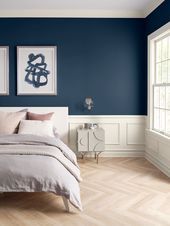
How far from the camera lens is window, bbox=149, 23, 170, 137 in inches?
175

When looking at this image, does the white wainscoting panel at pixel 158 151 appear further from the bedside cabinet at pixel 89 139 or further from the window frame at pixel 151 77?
the bedside cabinet at pixel 89 139

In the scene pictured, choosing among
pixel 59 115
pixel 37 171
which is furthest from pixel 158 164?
pixel 37 171

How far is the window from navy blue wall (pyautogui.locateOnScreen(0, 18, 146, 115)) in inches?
12.1

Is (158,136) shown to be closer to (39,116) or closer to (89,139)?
(89,139)

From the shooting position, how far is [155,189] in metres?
3.49

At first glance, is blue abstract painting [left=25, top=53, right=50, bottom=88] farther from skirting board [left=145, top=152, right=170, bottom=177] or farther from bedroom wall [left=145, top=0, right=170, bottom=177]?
skirting board [left=145, top=152, right=170, bottom=177]

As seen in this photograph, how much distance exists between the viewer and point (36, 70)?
17.1ft

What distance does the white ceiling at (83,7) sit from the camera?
464cm

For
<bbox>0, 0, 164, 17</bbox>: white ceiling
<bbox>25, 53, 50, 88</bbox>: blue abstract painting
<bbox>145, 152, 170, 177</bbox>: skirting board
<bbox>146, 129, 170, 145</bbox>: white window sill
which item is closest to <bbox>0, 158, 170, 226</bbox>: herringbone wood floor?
<bbox>145, 152, 170, 177</bbox>: skirting board

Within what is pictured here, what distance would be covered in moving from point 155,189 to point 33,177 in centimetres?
166

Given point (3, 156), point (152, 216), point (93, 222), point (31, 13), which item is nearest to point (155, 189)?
point (152, 216)

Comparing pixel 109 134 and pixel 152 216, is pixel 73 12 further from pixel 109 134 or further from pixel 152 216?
pixel 152 216

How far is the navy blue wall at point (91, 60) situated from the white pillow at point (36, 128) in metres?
0.81

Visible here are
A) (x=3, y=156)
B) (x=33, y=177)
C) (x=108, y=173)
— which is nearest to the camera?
(x=33, y=177)
